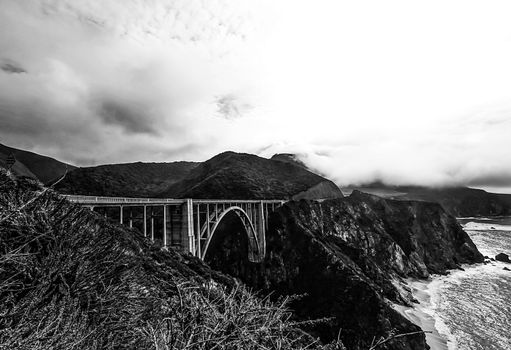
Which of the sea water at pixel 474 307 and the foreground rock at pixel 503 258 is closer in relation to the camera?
the sea water at pixel 474 307

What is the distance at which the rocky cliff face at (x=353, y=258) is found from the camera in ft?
112

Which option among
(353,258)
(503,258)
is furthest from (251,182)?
(503,258)

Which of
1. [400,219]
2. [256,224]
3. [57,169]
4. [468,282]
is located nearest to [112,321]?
[256,224]

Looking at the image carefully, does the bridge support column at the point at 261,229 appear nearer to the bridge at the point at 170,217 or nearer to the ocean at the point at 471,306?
the bridge at the point at 170,217

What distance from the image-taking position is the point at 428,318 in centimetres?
3478

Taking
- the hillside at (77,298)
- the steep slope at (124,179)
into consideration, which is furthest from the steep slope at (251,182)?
the hillside at (77,298)

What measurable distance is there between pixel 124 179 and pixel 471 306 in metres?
150

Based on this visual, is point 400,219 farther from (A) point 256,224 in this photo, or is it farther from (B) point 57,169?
(B) point 57,169

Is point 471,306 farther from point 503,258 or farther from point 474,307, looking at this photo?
point 503,258

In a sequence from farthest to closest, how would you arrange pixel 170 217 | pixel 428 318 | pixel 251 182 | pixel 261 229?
pixel 251 182 → pixel 261 229 → pixel 428 318 → pixel 170 217

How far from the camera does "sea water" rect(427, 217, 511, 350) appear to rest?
2851cm

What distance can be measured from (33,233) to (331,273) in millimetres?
42945

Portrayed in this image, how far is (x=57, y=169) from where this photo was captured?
141 m

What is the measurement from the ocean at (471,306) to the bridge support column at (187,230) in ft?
96.1
